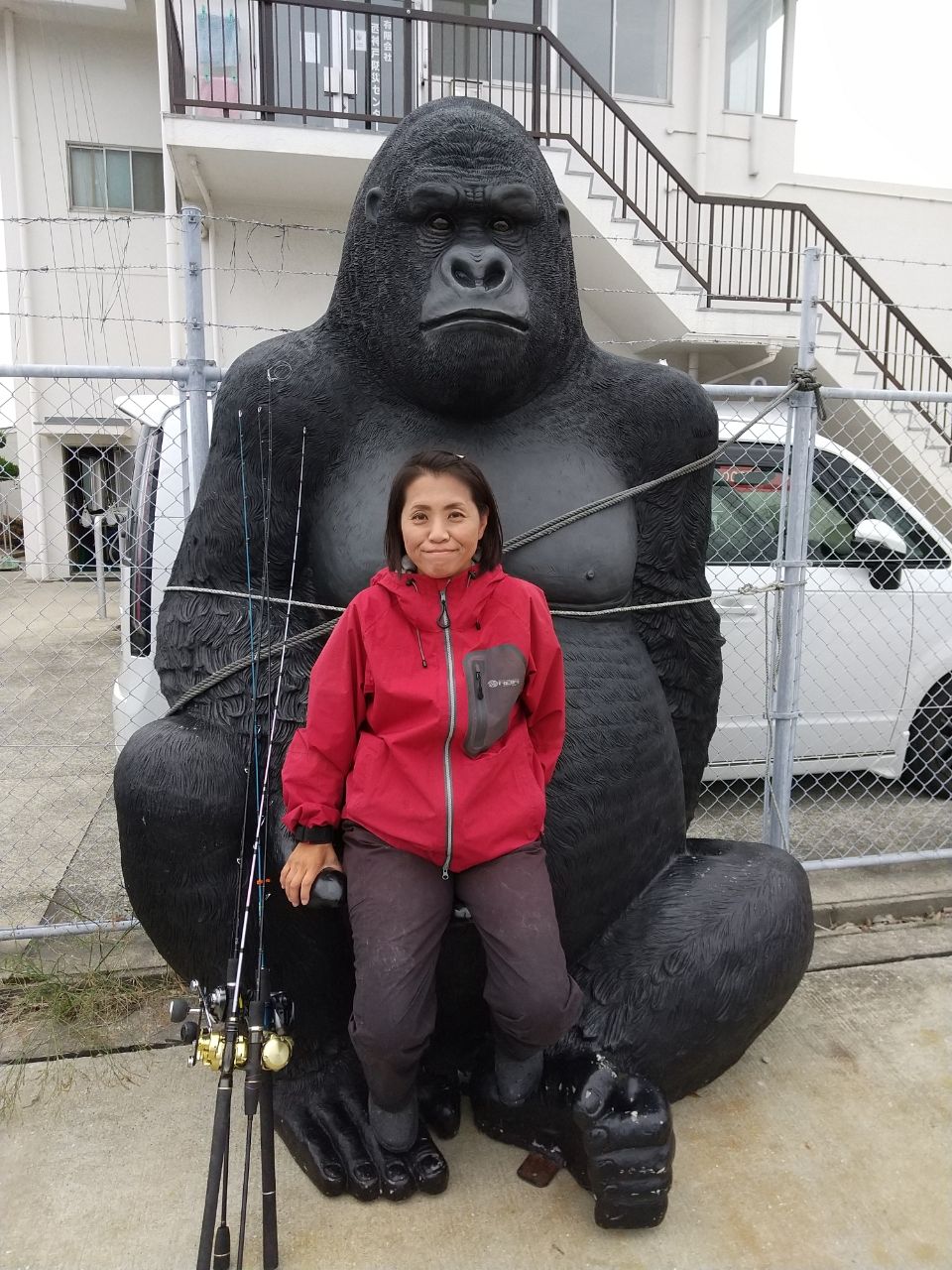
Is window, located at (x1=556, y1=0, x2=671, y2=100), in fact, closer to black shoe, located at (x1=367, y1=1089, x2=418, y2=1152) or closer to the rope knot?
the rope knot

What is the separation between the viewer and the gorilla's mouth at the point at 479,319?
171 centimetres

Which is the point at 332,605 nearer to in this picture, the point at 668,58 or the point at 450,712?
the point at 450,712

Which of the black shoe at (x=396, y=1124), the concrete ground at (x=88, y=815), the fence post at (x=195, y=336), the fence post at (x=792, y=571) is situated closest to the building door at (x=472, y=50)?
the concrete ground at (x=88, y=815)

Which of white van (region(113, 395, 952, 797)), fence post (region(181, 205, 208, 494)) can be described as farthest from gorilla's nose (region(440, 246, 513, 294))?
white van (region(113, 395, 952, 797))

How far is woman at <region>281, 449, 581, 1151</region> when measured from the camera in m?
1.59

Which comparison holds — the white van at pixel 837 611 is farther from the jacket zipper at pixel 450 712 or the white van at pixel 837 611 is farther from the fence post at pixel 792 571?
the jacket zipper at pixel 450 712

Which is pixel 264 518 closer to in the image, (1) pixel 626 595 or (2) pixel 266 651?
(2) pixel 266 651

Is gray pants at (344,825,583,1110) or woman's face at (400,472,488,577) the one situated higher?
woman's face at (400,472,488,577)

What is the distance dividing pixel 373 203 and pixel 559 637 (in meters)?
0.94

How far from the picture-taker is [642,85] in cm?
1120

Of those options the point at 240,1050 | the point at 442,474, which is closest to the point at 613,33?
the point at 442,474

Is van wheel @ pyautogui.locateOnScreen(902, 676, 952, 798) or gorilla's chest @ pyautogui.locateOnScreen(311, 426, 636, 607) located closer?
gorilla's chest @ pyautogui.locateOnScreen(311, 426, 636, 607)

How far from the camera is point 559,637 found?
1.95 m

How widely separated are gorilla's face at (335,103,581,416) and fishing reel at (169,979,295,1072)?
116 centimetres
